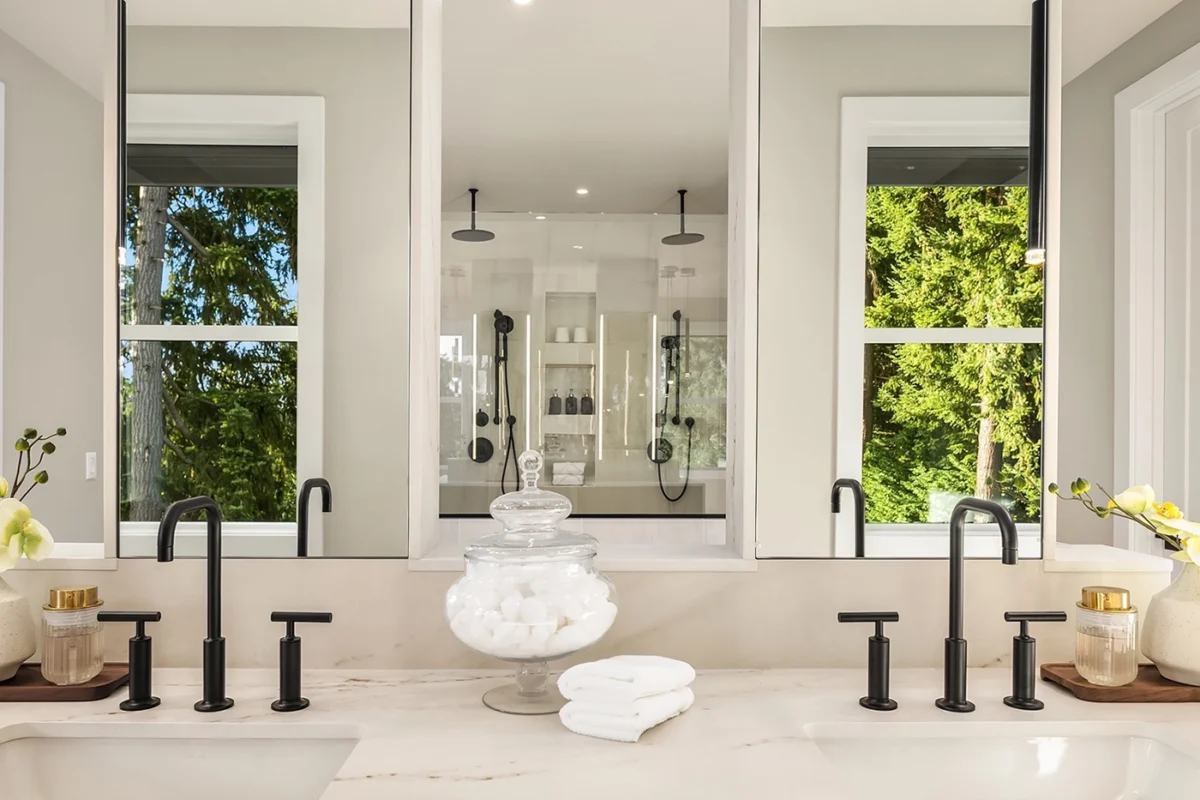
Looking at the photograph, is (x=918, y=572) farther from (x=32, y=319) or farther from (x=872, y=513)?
(x=32, y=319)

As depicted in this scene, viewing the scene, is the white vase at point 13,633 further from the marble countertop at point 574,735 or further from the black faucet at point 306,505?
the black faucet at point 306,505

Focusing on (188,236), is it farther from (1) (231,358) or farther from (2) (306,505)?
(2) (306,505)

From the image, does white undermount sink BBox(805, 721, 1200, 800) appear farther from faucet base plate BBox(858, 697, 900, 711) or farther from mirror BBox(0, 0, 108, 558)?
mirror BBox(0, 0, 108, 558)

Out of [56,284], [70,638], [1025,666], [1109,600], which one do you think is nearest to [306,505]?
[70,638]

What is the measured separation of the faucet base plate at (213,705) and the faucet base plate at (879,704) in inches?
35.3

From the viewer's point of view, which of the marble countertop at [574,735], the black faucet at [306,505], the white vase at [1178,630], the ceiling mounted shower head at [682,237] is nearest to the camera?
the marble countertop at [574,735]

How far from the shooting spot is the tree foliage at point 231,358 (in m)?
1.26

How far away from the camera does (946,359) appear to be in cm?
128

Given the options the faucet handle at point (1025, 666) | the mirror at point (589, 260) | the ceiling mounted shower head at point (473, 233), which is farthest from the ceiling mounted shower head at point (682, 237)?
the faucet handle at point (1025, 666)

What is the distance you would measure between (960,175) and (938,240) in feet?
0.39

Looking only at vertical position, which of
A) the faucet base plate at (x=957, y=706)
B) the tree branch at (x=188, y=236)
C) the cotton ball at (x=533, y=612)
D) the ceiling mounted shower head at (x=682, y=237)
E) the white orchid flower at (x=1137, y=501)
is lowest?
the faucet base plate at (x=957, y=706)

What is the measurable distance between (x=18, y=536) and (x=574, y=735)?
0.88 meters

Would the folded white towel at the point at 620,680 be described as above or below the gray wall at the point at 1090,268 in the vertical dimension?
below

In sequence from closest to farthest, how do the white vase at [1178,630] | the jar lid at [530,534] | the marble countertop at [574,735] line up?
the marble countertop at [574,735] → the jar lid at [530,534] → the white vase at [1178,630]
